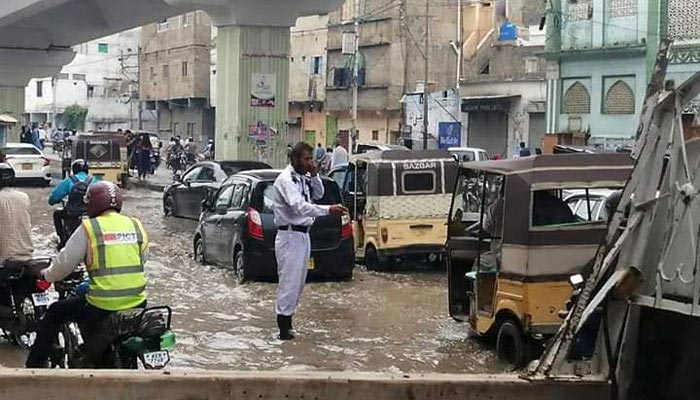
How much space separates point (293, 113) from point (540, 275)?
45.7 metres

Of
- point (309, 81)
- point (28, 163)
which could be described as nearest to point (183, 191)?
point (28, 163)

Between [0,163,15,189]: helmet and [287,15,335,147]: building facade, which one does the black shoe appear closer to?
[0,163,15,189]: helmet

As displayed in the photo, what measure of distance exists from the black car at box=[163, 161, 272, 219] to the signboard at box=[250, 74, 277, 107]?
2177 millimetres

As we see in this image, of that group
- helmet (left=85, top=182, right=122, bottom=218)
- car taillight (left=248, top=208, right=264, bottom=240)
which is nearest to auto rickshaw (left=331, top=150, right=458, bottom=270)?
car taillight (left=248, top=208, right=264, bottom=240)

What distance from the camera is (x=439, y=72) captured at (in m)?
45.8

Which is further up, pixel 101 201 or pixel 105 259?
pixel 101 201

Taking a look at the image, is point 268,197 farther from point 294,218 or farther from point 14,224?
point 14,224

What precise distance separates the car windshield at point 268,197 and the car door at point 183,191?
9651 mm

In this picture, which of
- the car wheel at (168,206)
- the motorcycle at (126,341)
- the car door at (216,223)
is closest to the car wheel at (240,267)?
the car door at (216,223)

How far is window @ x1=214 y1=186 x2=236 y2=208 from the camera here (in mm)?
15383

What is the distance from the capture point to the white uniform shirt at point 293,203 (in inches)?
394

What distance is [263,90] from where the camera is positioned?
84.7 feet

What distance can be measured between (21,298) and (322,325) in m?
3.36

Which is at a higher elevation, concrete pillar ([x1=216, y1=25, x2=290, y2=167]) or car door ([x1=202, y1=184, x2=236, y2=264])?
concrete pillar ([x1=216, y1=25, x2=290, y2=167])
